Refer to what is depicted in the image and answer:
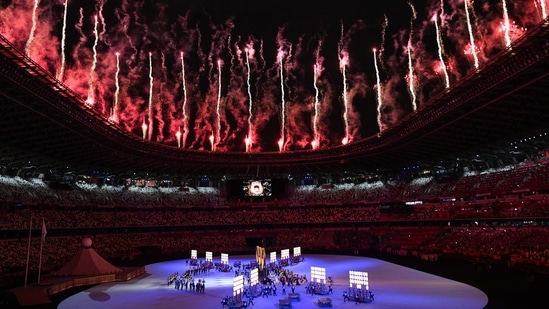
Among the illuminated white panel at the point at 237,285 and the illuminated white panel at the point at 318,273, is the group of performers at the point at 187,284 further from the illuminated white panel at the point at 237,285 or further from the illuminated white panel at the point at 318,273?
the illuminated white panel at the point at 318,273

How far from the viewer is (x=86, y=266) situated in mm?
38562

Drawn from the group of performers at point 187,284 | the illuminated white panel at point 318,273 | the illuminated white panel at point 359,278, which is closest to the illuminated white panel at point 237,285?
the group of performers at point 187,284

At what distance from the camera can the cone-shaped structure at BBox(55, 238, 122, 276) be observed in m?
37.8

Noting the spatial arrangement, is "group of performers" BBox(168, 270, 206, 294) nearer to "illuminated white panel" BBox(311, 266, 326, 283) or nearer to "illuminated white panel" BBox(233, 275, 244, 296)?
"illuminated white panel" BBox(233, 275, 244, 296)

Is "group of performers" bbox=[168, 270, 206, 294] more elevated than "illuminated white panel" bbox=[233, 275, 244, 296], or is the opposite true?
"illuminated white panel" bbox=[233, 275, 244, 296]

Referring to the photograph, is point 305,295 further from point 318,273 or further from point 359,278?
point 359,278

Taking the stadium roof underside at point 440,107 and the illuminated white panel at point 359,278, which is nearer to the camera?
the stadium roof underside at point 440,107

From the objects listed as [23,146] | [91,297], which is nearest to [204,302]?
[91,297]

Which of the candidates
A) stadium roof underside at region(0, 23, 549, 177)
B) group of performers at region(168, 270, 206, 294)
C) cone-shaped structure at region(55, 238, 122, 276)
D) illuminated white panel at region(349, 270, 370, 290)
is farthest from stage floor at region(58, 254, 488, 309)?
stadium roof underside at region(0, 23, 549, 177)

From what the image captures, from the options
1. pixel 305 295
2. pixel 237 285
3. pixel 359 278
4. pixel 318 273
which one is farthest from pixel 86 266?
pixel 359 278

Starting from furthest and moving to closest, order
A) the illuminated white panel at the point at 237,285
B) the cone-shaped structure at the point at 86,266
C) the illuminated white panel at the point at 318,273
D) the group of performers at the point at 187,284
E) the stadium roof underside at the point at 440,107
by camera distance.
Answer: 1. the cone-shaped structure at the point at 86,266
2. the group of performers at the point at 187,284
3. the illuminated white panel at the point at 318,273
4. the stadium roof underside at the point at 440,107
5. the illuminated white panel at the point at 237,285

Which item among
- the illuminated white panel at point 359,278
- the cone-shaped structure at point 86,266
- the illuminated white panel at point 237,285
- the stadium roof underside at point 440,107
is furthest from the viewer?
the cone-shaped structure at point 86,266

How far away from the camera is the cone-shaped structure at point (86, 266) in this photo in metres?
37.8

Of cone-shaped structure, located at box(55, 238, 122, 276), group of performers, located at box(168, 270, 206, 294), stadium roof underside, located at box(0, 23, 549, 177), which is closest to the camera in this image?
stadium roof underside, located at box(0, 23, 549, 177)
